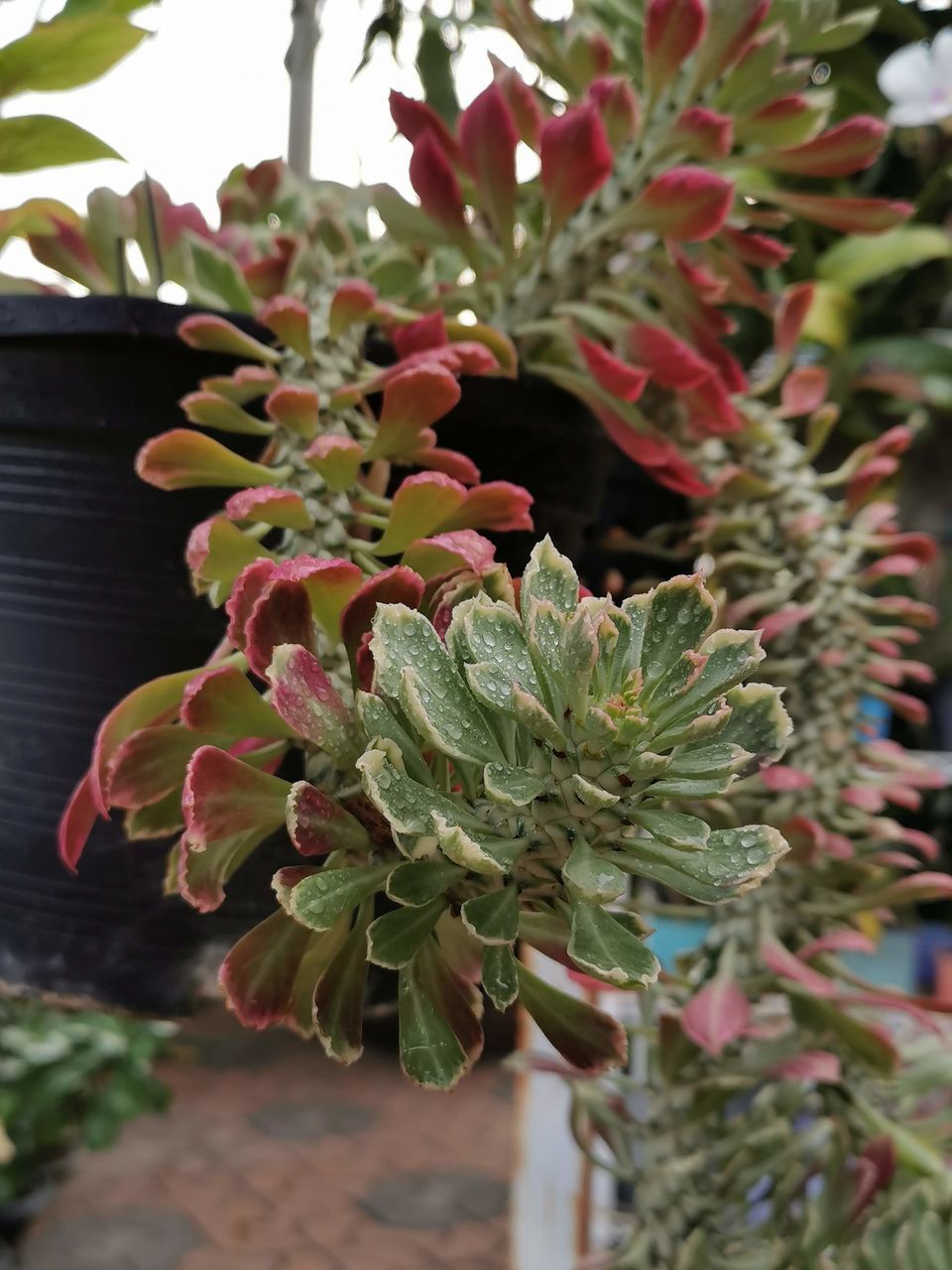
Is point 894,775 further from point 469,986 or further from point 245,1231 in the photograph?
point 245,1231

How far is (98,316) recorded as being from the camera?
15.4 inches

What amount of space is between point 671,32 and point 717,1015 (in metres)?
0.37

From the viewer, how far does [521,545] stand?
0.45 meters

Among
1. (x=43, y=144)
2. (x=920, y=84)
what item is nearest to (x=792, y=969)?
(x=43, y=144)

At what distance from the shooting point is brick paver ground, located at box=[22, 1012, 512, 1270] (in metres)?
2.08

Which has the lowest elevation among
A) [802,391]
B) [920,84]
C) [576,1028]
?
[576,1028]

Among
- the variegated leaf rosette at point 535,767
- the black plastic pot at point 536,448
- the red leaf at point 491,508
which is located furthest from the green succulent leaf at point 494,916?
the black plastic pot at point 536,448

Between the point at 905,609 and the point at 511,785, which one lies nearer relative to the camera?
the point at 511,785

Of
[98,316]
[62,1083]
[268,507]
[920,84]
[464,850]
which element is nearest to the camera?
[464,850]

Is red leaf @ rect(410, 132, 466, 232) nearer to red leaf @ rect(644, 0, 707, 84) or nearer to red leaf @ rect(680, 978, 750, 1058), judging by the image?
red leaf @ rect(644, 0, 707, 84)

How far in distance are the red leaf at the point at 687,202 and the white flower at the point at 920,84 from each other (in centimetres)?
63

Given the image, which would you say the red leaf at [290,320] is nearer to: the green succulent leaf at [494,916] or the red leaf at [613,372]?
the red leaf at [613,372]

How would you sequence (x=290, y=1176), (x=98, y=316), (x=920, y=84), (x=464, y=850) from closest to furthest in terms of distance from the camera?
(x=464, y=850) → (x=98, y=316) → (x=920, y=84) → (x=290, y=1176)

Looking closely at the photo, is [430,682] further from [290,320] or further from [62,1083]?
[62,1083]
